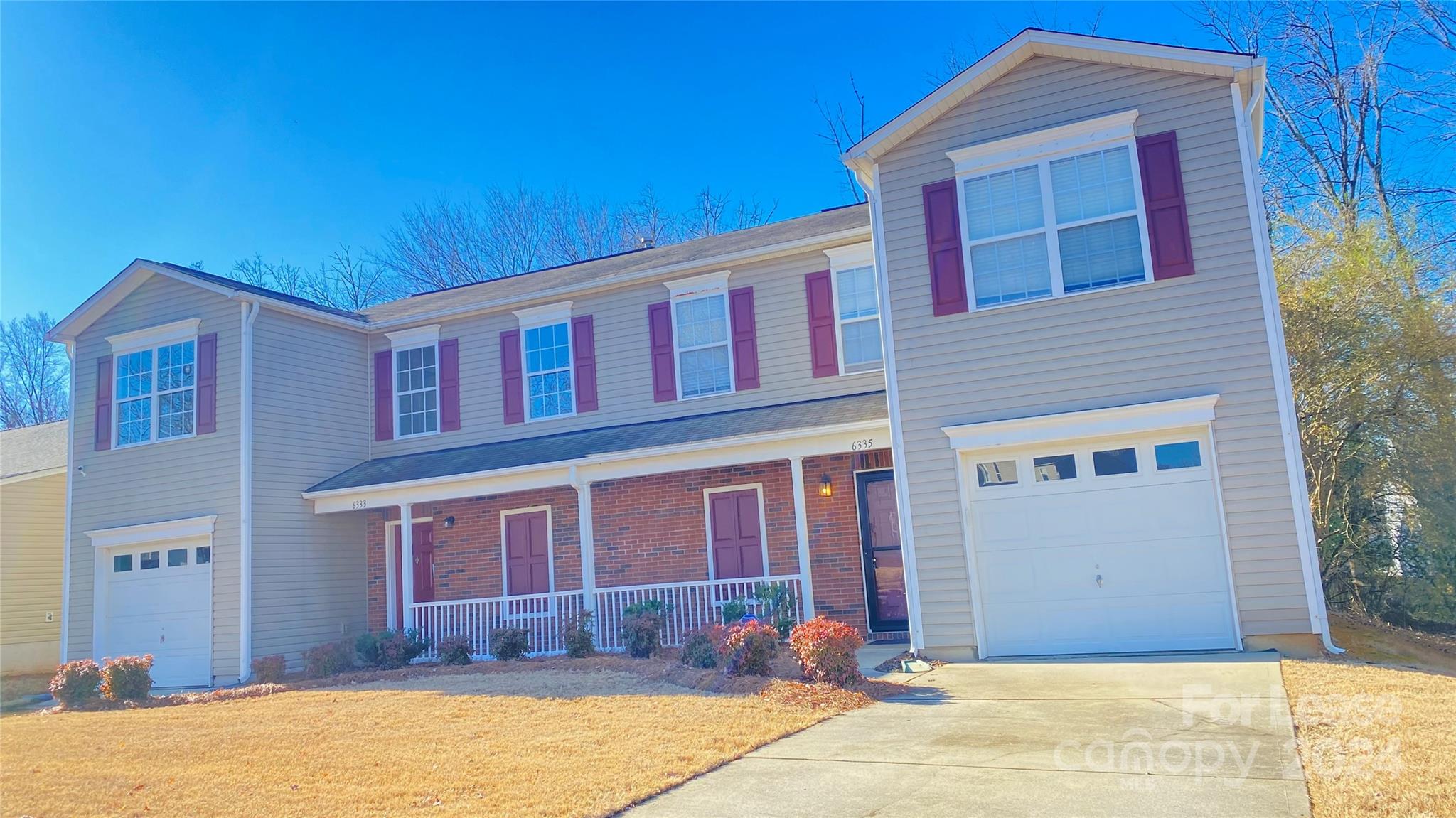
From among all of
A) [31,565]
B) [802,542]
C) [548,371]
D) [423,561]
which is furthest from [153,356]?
[802,542]

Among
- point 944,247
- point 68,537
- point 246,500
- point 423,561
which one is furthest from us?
point 423,561

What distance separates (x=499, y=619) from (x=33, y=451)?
12315 millimetres

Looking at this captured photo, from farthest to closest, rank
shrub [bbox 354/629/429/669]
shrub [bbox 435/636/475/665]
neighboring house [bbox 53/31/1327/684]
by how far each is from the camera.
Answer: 1. shrub [bbox 354/629/429/669]
2. shrub [bbox 435/636/475/665]
3. neighboring house [bbox 53/31/1327/684]

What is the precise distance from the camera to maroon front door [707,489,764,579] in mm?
13734

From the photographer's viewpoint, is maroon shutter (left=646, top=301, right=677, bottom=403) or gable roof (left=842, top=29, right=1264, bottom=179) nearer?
gable roof (left=842, top=29, right=1264, bottom=179)

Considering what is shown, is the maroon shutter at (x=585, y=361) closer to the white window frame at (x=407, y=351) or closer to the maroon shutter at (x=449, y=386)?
the maroon shutter at (x=449, y=386)

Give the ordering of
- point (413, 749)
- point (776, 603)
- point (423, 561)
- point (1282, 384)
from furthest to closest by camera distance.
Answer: point (423, 561), point (776, 603), point (1282, 384), point (413, 749)

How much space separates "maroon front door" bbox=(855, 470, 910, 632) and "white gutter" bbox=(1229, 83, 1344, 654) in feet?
15.8

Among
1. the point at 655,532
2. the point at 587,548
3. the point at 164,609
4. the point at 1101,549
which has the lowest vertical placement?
the point at 164,609

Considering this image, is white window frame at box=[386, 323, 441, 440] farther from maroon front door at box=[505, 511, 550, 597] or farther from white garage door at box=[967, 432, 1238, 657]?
white garage door at box=[967, 432, 1238, 657]

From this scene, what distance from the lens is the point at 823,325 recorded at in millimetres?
13586

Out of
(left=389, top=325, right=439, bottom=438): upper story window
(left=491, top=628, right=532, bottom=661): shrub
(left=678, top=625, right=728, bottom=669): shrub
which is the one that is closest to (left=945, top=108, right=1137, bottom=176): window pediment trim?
(left=678, top=625, right=728, bottom=669): shrub

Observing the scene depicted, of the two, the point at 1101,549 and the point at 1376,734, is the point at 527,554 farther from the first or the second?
the point at 1376,734

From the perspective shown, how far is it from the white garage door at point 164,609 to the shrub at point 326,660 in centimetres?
183
